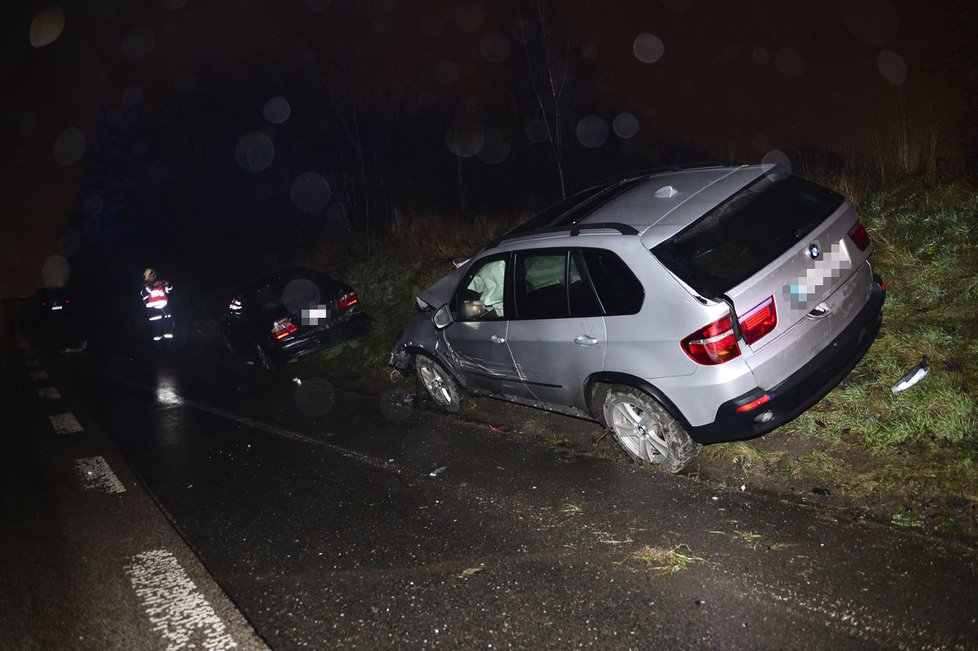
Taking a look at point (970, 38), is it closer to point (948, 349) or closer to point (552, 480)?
point (948, 349)

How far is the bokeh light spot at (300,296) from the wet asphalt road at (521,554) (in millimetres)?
4347

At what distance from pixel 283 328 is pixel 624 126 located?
3186 cm

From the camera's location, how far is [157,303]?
15.9 meters

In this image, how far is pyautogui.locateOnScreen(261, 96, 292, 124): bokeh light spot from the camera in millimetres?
31781

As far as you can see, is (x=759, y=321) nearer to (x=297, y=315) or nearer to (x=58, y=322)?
(x=297, y=315)

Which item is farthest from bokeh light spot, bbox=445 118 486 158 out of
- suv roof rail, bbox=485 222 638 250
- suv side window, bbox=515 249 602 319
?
suv side window, bbox=515 249 602 319

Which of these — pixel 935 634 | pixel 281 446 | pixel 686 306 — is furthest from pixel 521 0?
pixel 935 634

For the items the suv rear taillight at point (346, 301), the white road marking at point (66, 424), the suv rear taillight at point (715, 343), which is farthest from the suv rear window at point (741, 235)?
the white road marking at point (66, 424)

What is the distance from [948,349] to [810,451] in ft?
5.46

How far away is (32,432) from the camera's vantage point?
9.20 m

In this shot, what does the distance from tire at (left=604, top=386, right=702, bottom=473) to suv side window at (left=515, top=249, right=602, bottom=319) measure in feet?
Answer: 2.20

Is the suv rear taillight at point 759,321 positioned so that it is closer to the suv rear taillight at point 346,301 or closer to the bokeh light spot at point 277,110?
the suv rear taillight at point 346,301

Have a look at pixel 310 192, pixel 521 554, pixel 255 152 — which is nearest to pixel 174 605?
pixel 521 554

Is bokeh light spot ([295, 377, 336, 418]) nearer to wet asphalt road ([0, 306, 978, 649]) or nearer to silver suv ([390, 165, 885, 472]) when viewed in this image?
wet asphalt road ([0, 306, 978, 649])
